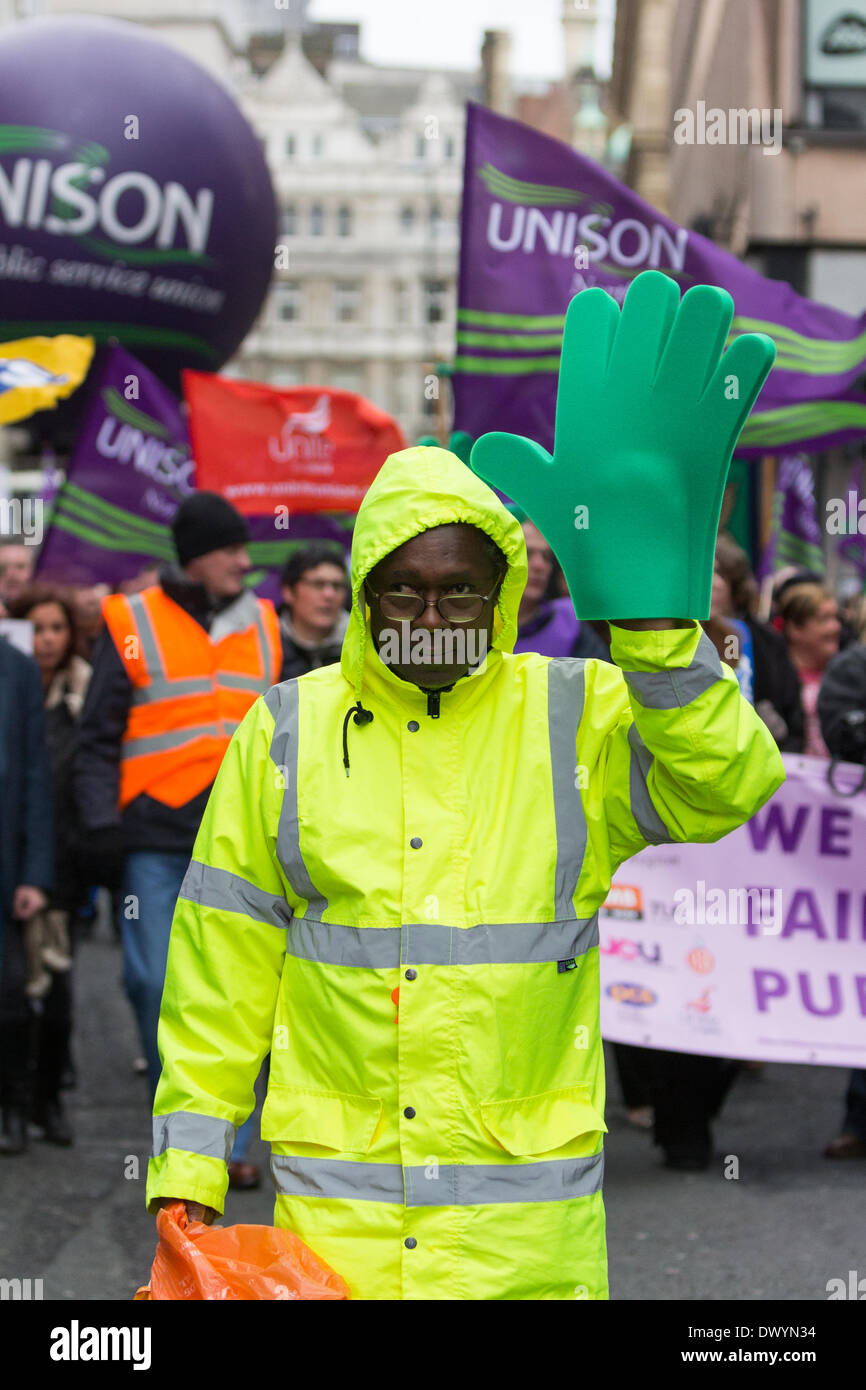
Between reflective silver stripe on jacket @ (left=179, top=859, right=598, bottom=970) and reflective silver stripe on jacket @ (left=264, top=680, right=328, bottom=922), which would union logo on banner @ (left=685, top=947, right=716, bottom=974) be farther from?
reflective silver stripe on jacket @ (left=264, top=680, right=328, bottom=922)

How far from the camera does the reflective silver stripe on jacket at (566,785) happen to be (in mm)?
2844

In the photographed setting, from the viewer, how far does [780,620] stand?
8.66 metres

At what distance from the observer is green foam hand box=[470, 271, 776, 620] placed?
2.69 m

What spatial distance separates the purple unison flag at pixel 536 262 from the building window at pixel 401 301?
75906mm

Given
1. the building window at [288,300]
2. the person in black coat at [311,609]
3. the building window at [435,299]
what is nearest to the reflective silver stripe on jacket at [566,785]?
the person in black coat at [311,609]

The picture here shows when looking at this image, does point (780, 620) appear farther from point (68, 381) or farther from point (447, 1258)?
point (447, 1258)

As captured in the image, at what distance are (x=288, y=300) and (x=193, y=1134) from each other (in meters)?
82.0

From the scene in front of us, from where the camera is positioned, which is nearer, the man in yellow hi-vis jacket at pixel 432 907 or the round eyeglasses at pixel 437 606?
the man in yellow hi-vis jacket at pixel 432 907

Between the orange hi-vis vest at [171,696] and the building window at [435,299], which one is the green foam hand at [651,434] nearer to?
the orange hi-vis vest at [171,696]

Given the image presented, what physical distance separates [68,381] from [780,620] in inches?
131

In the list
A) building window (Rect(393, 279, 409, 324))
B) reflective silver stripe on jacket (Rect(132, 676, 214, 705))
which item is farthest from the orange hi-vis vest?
building window (Rect(393, 279, 409, 324))

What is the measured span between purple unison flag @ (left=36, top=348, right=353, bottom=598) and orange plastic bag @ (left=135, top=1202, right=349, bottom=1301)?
7500 millimetres

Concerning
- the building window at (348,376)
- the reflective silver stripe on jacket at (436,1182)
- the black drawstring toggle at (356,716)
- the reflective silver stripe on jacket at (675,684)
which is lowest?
the building window at (348,376)

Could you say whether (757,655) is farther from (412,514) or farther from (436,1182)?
(436,1182)
